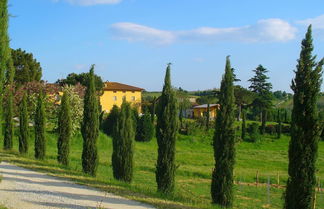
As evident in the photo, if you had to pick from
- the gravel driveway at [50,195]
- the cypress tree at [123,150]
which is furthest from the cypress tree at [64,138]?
the gravel driveway at [50,195]

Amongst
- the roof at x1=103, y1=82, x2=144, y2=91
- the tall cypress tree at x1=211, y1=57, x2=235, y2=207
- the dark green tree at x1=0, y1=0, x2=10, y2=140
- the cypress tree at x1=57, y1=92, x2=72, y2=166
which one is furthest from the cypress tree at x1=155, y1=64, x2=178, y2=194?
the roof at x1=103, y1=82, x2=144, y2=91

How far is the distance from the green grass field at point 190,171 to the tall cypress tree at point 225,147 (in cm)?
73

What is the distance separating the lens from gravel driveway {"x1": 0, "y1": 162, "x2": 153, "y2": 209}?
28.0 feet

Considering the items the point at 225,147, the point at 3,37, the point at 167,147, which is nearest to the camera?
the point at 3,37

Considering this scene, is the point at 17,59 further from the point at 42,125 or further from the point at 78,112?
the point at 42,125

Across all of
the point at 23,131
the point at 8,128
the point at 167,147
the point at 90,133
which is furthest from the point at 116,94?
the point at 167,147

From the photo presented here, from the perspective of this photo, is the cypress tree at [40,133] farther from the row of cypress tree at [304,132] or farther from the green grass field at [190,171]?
the row of cypress tree at [304,132]

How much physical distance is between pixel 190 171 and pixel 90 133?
369 inches

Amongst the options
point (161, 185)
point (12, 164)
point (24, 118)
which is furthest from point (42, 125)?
point (161, 185)

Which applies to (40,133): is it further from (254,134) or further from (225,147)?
(254,134)

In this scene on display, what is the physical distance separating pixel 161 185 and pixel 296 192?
523cm

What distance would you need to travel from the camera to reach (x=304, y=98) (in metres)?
9.04

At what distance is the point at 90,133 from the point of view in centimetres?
1545

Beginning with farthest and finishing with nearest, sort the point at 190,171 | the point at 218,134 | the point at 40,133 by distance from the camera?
the point at 190,171
the point at 40,133
the point at 218,134
